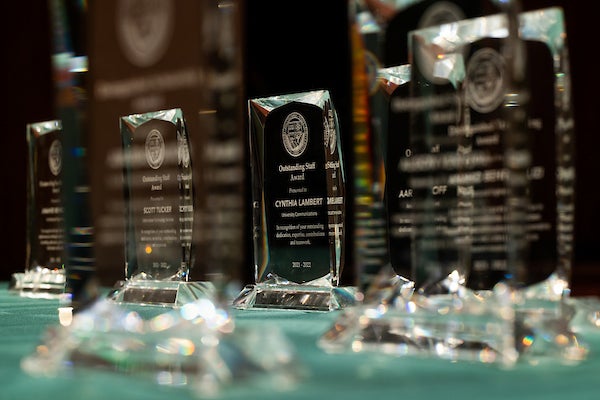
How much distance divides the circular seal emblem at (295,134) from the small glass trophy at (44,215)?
47 centimetres

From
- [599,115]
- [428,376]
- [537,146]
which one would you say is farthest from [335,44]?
[428,376]

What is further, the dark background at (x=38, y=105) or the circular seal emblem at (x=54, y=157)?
the dark background at (x=38, y=105)

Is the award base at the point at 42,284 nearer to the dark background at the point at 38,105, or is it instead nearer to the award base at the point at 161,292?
the award base at the point at 161,292

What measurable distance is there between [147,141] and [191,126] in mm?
132

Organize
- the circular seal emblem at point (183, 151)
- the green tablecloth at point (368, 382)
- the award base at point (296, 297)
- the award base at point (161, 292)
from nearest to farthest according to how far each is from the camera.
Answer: the green tablecloth at point (368, 382) → the circular seal emblem at point (183, 151) → the award base at point (161, 292) → the award base at point (296, 297)

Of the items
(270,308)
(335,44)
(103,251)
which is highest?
(335,44)

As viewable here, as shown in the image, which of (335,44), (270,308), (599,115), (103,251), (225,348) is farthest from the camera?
(599,115)

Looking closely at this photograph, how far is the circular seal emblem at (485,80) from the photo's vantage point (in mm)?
753

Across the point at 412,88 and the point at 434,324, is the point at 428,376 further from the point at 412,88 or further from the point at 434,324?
the point at 412,88

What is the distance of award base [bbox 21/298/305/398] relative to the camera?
57 cm

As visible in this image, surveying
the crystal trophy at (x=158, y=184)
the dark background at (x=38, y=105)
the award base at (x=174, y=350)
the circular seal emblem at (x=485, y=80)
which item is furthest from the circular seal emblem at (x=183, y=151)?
the dark background at (x=38, y=105)

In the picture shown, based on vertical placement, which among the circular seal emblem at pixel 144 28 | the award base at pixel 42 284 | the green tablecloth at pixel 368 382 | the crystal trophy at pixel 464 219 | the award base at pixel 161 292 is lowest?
the award base at pixel 42 284

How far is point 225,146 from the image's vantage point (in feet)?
2.00

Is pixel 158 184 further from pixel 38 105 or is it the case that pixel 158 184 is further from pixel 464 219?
pixel 38 105
